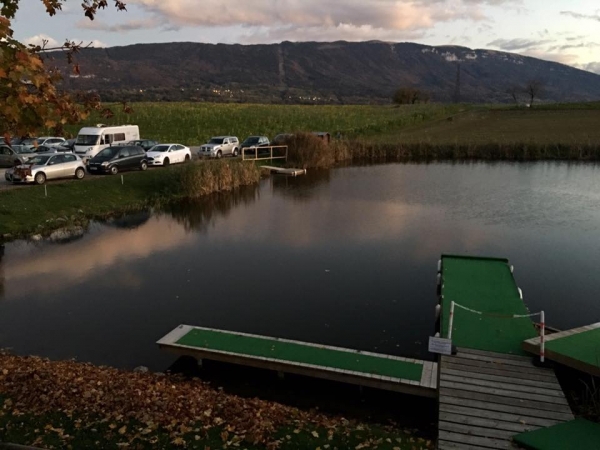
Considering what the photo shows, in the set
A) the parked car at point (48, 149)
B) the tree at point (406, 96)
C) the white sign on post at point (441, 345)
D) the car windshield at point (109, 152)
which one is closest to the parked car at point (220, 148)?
the car windshield at point (109, 152)

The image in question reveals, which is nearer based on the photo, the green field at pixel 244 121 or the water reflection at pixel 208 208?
the water reflection at pixel 208 208

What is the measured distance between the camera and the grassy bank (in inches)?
882

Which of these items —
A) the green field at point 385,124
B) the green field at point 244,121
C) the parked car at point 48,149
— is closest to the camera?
the parked car at point 48,149

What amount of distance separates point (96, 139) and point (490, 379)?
3337 centimetres

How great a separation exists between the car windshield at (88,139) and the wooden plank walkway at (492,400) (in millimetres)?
32327

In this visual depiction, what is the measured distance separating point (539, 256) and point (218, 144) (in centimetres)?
2846

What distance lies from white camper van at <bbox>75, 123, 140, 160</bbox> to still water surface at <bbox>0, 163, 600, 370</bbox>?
11.6m

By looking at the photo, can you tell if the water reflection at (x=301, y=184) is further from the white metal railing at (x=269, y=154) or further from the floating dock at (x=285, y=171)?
the white metal railing at (x=269, y=154)

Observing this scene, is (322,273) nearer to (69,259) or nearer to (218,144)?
(69,259)

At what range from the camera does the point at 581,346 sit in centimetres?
1024

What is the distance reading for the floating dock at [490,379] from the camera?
8203 mm

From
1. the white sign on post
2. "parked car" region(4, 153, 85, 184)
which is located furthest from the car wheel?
the white sign on post

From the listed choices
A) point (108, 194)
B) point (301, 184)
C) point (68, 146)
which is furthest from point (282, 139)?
point (108, 194)

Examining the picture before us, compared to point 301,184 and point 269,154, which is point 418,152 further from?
point 301,184
